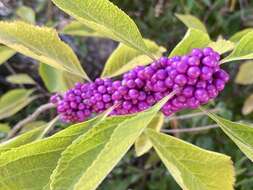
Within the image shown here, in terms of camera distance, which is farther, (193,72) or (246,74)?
(246,74)

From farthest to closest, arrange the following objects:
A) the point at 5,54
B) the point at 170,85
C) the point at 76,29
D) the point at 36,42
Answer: the point at 76,29 → the point at 5,54 → the point at 36,42 → the point at 170,85

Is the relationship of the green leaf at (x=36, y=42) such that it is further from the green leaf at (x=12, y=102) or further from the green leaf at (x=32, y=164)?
the green leaf at (x=12, y=102)

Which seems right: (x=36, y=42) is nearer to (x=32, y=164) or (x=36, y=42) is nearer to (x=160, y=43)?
(x=32, y=164)

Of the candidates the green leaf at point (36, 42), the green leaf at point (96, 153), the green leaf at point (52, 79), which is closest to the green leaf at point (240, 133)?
the green leaf at point (96, 153)

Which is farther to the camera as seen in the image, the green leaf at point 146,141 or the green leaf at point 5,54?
the green leaf at point 5,54

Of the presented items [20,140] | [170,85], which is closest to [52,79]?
[20,140]

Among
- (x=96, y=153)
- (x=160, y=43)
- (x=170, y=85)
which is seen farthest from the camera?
(x=160, y=43)

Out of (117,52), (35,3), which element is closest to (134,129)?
(117,52)
